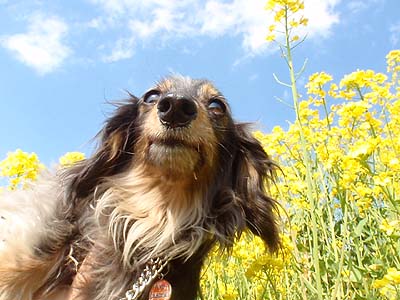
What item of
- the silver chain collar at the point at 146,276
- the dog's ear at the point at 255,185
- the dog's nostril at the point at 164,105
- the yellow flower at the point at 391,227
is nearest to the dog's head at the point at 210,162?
the dog's ear at the point at 255,185

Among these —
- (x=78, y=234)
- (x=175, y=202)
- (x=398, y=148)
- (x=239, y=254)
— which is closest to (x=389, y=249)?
(x=398, y=148)

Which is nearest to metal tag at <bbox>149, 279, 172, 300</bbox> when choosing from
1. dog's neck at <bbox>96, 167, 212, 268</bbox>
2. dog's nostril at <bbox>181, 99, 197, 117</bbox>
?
dog's neck at <bbox>96, 167, 212, 268</bbox>

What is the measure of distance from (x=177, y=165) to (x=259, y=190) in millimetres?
482

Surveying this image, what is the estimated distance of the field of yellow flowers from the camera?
213 cm

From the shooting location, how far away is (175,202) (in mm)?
2496

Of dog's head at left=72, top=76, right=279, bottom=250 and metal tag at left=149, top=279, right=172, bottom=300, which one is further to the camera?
dog's head at left=72, top=76, right=279, bottom=250

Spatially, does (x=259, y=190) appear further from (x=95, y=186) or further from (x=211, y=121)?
(x=95, y=186)

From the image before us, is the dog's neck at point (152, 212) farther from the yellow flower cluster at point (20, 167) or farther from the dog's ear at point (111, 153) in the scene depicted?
the yellow flower cluster at point (20, 167)

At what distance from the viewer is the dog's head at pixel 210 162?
237 centimetres

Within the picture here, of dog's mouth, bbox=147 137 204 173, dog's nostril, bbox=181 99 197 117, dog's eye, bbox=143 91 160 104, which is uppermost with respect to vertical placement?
dog's eye, bbox=143 91 160 104

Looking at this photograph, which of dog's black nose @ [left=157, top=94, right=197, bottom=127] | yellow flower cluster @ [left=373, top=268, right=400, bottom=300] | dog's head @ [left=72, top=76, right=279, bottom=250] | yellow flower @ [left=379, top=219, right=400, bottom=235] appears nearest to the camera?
yellow flower cluster @ [left=373, top=268, right=400, bottom=300]

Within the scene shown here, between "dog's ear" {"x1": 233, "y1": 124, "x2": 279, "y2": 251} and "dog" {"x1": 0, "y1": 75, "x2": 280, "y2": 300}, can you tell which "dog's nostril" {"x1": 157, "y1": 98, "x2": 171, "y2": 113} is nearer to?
"dog" {"x1": 0, "y1": 75, "x2": 280, "y2": 300}

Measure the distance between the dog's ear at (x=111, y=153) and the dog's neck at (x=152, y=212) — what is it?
69 millimetres

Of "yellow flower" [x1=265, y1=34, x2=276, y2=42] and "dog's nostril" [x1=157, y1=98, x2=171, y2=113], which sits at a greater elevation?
"yellow flower" [x1=265, y1=34, x2=276, y2=42]
